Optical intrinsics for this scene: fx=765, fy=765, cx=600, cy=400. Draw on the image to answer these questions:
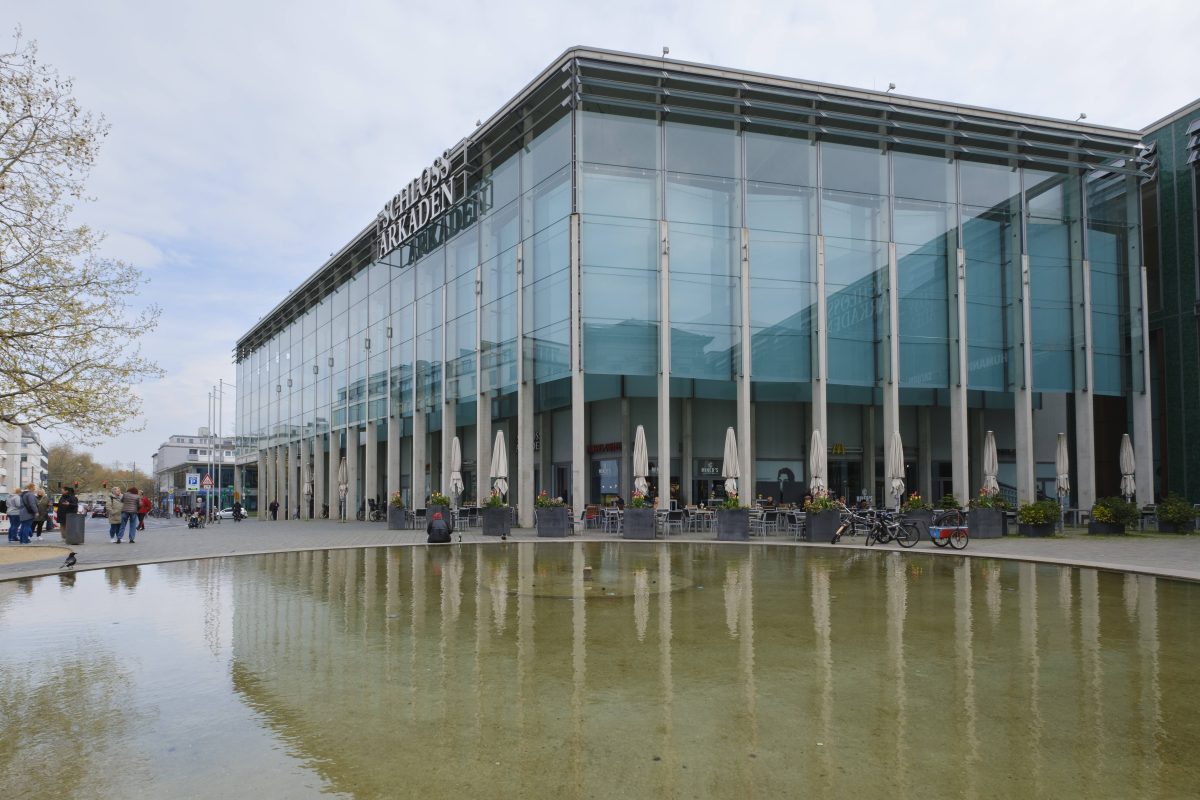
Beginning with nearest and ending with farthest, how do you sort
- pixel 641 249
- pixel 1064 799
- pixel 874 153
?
1. pixel 1064 799
2. pixel 641 249
3. pixel 874 153

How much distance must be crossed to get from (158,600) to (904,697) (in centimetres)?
1149

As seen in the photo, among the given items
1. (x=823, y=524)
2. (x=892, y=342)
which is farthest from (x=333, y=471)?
(x=823, y=524)

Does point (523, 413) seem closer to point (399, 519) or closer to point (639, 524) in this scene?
point (399, 519)

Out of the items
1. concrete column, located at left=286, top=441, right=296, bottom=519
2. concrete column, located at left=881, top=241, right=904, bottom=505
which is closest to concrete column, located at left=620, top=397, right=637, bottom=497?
concrete column, located at left=881, top=241, right=904, bottom=505

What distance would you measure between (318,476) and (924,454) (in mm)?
42707

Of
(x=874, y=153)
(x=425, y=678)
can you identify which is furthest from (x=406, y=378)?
(x=425, y=678)

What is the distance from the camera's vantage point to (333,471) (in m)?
56.1

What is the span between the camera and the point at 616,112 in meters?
30.2

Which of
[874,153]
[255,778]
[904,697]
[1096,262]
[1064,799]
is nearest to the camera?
[1064,799]

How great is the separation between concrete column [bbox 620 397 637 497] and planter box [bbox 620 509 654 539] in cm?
889

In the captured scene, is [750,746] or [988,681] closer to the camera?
[750,746]

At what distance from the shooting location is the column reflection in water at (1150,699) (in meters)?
4.78

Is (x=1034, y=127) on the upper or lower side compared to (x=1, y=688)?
upper

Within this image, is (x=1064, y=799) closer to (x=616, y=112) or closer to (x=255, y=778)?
(x=255, y=778)
